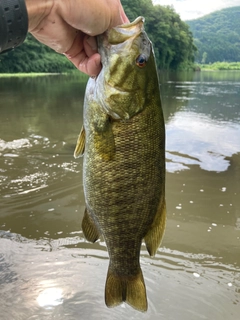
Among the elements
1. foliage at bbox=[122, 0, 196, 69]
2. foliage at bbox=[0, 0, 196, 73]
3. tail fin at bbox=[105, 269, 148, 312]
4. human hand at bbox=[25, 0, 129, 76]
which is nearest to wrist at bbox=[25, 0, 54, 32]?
human hand at bbox=[25, 0, 129, 76]

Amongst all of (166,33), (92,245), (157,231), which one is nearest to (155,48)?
(166,33)

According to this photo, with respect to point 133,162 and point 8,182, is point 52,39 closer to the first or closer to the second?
point 133,162

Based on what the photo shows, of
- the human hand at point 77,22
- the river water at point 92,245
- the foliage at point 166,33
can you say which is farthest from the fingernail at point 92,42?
the foliage at point 166,33

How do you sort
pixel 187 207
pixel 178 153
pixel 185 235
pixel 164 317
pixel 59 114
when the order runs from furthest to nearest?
pixel 59 114 → pixel 178 153 → pixel 187 207 → pixel 185 235 → pixel 164 317

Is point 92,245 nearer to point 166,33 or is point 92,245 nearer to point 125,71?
point 125,71

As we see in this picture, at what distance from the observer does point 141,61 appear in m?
2.11

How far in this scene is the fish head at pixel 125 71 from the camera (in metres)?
2.08

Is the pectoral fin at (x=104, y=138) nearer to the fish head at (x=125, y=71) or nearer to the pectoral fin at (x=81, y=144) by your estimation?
the fish head at (x=125, y=71)

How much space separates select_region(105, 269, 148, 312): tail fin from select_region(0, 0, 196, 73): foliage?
5126cm

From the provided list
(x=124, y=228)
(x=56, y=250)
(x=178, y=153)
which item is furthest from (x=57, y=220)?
(x=178, y=153)

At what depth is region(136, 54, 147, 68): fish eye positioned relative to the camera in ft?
6.89

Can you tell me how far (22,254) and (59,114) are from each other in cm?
1093

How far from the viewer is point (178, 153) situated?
31.2 ft

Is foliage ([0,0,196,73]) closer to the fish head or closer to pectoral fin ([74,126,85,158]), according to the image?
pectoral fin ([74,126,85,158])
